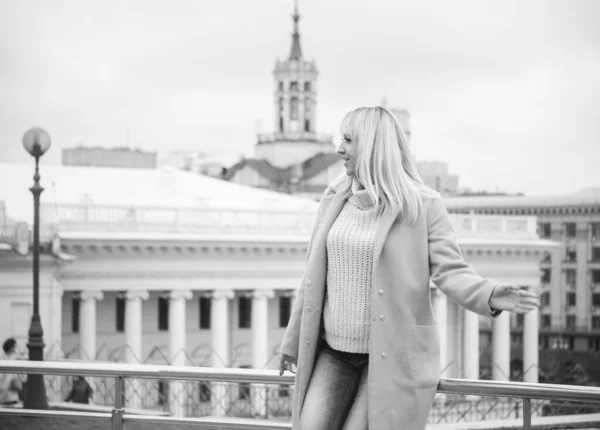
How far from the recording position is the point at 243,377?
786 cm

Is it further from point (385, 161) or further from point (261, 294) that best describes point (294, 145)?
point (385, 161)

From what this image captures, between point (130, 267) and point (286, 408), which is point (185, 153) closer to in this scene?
point (130, 267)

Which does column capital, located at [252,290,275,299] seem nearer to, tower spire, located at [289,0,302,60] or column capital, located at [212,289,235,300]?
column capital, located at [212,289,235,300]

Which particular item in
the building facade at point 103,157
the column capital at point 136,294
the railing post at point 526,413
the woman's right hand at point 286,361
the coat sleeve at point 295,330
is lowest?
the column capital at point 136,294

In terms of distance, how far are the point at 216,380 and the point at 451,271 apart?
2231 mm

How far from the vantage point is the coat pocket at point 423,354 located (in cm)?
650

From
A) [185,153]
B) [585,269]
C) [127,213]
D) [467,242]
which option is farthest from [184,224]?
[185,153]

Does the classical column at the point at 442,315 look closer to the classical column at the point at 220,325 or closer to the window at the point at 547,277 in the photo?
the classical column at the point at 220,325

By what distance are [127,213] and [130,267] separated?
7.61ft

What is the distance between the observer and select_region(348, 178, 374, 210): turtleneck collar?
6.62 meters

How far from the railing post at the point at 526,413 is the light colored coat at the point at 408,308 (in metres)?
0.99

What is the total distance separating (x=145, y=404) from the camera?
117ft

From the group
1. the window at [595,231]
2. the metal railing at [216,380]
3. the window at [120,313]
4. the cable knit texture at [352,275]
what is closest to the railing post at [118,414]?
the metal railing at [216,380]

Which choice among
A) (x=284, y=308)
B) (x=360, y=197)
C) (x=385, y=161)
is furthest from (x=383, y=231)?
(x=284, y=308)
